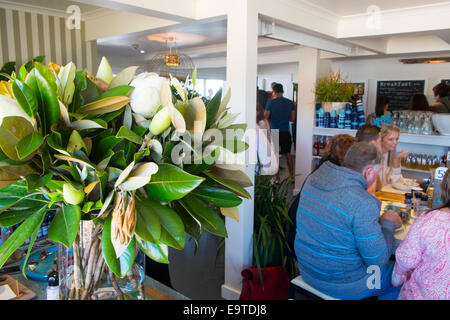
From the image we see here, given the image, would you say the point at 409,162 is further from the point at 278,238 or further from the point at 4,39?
the point at 4,39

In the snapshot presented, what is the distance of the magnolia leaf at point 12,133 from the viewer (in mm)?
520

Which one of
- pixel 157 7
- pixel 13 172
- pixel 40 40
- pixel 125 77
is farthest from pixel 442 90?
pixel 13 172

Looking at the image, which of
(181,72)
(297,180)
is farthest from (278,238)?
(181,72)

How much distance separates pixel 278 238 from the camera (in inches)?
114

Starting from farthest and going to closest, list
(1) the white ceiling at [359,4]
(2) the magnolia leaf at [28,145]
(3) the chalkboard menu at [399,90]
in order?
(3) the chalkboard menu at [399,90] → (1) the white ceiling at [359,4] → (2) the magnolia leaf at [28,145]

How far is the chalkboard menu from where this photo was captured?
21.5ft

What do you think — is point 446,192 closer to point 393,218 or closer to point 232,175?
point 393,218

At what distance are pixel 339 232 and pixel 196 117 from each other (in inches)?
60.9

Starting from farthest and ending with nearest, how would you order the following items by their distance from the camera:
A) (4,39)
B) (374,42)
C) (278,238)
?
(374,42) < (4,39) < (278,238)

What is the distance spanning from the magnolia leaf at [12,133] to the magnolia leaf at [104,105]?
0.36 feet

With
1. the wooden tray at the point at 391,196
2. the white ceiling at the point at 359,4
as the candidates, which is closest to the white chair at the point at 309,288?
the wooden tray at the point at 391,196

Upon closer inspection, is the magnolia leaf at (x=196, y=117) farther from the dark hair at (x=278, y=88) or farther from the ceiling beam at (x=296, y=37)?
the dark hair at (x=278, y=88)

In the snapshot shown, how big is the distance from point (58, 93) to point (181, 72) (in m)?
8.85

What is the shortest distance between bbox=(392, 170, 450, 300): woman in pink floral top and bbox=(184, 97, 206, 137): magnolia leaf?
4.76 ft
